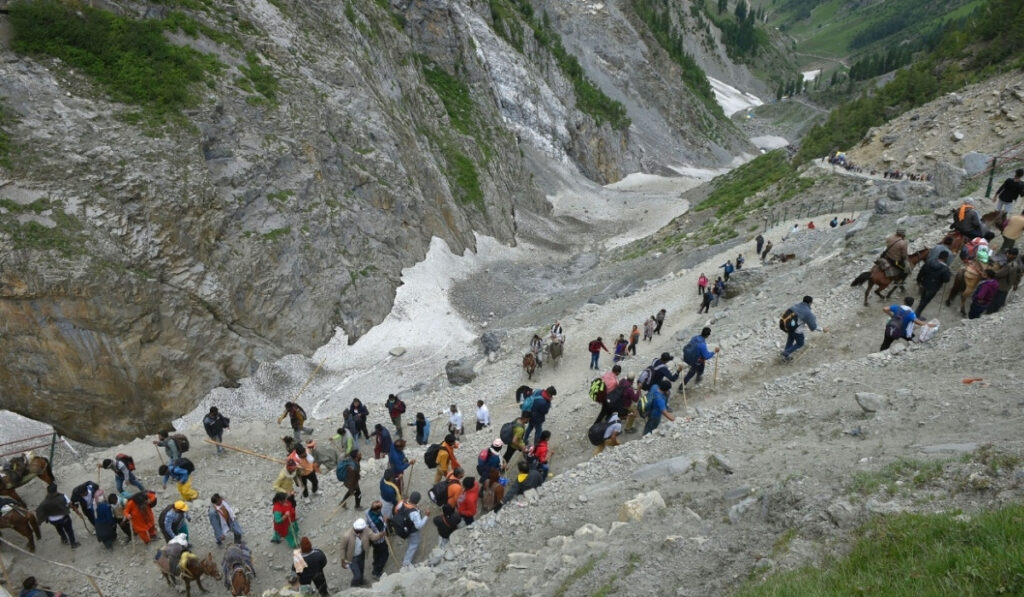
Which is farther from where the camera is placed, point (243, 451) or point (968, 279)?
point (243, 451)

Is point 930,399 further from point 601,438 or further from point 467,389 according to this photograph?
point 467,389

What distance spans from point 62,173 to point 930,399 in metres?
26.2

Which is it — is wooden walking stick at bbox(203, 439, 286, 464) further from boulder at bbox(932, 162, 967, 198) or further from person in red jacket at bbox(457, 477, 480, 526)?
boulder at bbox(932, 162, 967, 198)

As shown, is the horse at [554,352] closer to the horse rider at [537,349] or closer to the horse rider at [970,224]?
the horse rider at [537,349]

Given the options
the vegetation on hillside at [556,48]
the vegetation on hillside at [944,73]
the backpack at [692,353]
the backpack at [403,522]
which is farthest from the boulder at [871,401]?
the vegetation on hillside at [556,48]

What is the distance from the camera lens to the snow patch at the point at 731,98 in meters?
135

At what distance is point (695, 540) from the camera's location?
7.12m

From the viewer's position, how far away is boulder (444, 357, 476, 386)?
20.6m

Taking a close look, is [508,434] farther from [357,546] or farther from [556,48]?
[556,48]

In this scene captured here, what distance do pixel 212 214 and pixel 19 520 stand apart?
14146mm

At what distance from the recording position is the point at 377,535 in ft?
31.9

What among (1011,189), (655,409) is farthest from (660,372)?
(1011,189)

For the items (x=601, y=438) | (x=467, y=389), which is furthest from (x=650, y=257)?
(x=601, y=438)

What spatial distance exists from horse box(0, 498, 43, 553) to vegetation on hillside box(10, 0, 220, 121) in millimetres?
16395
